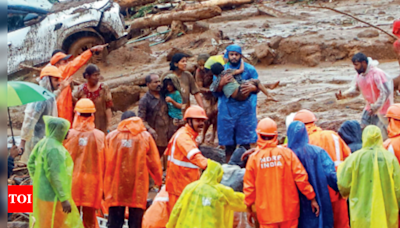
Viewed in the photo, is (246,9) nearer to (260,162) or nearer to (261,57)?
(261,57)

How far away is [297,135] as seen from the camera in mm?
4902

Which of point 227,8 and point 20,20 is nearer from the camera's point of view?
point 20,20

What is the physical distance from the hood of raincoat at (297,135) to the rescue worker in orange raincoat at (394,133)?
0.88m

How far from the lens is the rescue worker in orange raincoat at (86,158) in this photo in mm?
5785

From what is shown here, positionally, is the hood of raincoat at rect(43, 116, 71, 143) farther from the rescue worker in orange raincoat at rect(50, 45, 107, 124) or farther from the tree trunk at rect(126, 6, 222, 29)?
the tree trunk at rect(126, 6, 222, 29)

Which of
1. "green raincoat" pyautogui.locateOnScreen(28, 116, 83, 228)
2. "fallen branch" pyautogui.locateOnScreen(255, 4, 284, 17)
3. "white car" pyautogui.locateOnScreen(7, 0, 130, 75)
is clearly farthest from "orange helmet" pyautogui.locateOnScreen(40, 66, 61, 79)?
"fallen branch" pyautogui.locateOnScreen(255, 4, 284, 17)

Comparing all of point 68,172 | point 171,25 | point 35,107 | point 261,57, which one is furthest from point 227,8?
point 68,172

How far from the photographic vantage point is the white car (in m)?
12.4

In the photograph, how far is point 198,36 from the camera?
14.5 metres

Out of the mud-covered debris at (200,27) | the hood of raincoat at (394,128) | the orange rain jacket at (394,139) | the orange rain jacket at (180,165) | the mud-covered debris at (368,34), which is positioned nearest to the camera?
the orange rain jacket at (394,139)

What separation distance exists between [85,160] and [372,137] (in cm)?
296

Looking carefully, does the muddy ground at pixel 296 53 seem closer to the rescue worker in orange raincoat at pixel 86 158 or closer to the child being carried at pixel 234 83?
the child being carried at pixel 234 83

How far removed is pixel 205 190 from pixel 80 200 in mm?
1848

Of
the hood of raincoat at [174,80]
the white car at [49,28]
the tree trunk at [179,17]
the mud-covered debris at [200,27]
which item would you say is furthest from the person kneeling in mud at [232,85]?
the mud-covered debris at [200,27]
